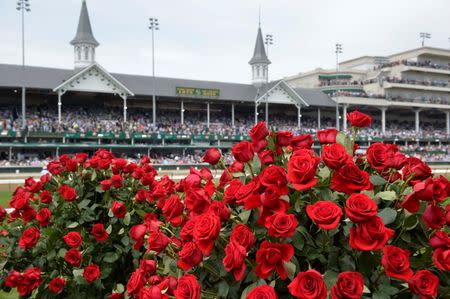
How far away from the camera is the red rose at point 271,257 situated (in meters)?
2.23

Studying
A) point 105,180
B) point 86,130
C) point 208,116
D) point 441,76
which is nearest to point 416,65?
point 441,76

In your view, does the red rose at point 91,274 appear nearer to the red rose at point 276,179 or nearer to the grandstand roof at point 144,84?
the red rose at point 276,179

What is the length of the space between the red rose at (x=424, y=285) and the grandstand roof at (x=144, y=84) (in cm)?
4204

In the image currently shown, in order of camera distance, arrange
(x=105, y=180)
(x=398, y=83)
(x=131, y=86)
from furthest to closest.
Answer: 1. (x=398, y=83)
2. (x=131, y=86)
3. (x=105, y=180)

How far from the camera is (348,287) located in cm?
200

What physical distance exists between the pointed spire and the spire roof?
844 inches

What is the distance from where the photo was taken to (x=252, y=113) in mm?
55625

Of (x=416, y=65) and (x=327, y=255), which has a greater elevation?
(x=416, y=65)

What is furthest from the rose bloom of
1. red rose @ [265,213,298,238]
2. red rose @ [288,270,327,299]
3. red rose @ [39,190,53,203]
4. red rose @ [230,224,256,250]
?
red rose @ [39,190,53,203]

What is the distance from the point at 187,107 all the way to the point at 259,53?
55.4 feet

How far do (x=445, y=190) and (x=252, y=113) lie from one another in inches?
2098

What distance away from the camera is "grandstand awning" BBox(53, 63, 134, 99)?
1646 inches

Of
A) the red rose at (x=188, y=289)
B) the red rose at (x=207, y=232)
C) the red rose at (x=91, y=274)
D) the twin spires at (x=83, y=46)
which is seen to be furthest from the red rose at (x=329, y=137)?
the twin spires at (x=83, y=46)

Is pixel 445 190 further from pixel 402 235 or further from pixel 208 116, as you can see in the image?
pixel 208 116
